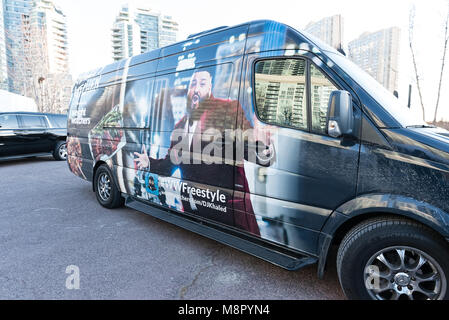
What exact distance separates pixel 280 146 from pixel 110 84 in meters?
3.42

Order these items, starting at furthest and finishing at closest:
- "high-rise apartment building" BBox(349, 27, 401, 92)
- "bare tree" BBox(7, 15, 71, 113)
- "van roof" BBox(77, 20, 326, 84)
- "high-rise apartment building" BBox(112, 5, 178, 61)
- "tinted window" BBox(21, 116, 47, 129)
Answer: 1. "high-rise apartment building" BBox(112, 5, 178, 61)
2. "bare tree" BBox(7, 15, 71, 113)
3. "high-rise apartment building" BBox(349, 27, 401, 92)
4. "tinted window" BBox(21, 116, 47, 129)
5. "van roof" BBox(77, 20, 326, 84)

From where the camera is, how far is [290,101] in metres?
2.40

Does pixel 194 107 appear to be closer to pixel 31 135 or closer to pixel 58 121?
pixel 31 135

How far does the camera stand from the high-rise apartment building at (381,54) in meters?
12.0

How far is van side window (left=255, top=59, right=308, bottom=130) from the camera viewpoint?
7.68ft

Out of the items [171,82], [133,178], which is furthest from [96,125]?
[171,82]

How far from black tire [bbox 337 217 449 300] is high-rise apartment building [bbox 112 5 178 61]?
110001 mm

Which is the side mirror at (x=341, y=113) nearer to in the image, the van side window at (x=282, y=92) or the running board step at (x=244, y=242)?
the van side window at (x=282, y=92)

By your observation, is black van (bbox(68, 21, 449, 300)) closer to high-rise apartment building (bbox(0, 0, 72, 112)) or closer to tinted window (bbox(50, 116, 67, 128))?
tinted window (bbox(50, 116, 67, 128))

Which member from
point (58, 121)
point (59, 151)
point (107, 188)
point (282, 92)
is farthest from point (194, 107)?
point (58, 121)

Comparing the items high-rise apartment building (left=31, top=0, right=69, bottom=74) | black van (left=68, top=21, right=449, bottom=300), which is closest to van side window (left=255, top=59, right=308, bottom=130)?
black van (left=68, top=21, right=449, bottom=300)

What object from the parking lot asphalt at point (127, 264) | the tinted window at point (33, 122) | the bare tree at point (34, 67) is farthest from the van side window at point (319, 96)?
the bare tree at point (34, 67)

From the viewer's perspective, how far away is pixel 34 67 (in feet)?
94.0

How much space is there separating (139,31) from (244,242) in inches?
5095
